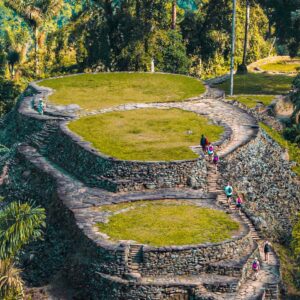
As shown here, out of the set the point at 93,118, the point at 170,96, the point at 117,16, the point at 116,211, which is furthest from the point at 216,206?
the point at 117,16

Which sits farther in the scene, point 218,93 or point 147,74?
point 147,74

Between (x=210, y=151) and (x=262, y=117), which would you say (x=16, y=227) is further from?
(x=262, y=117)

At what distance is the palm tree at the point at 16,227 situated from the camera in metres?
36.0

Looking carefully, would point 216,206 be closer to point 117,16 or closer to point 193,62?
point 117,16

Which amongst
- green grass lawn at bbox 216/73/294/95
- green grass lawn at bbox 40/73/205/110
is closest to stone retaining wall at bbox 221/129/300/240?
green grass lawn at bbox 40/73/205/110

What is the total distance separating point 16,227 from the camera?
3653cm

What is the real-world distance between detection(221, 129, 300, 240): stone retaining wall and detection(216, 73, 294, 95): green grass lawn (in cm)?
1522

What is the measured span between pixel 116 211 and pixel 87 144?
623 cm

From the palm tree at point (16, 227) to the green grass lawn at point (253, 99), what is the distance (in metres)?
24.0

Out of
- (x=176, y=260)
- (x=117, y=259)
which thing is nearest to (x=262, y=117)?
(x=176, y=260)

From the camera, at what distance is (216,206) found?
40.0 m

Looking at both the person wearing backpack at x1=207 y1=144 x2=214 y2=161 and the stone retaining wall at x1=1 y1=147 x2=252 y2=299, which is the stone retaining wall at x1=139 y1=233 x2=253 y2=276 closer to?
the stone retaining wall at x1=1 y1=147 x2=252 y2=299

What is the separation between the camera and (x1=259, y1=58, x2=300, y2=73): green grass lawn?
7642cm

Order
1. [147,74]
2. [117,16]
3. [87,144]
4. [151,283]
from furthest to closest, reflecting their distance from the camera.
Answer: [117,16] < [147,74] < [87,144] < [151,283]
